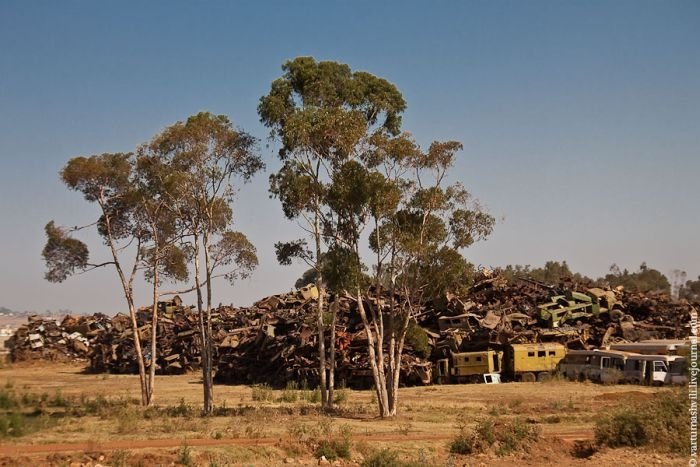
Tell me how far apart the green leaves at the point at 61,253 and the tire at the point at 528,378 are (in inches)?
848

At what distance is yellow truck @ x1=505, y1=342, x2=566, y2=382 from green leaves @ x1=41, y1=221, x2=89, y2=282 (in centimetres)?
2105

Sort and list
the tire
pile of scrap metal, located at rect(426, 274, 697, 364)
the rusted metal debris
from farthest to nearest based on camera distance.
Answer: pile of scrap metal, located at rect(426, 274, 697, 364)
the rusted metal debris
the tire

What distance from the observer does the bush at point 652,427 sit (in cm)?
1723

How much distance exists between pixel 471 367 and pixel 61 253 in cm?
2055

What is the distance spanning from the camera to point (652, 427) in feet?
57.3

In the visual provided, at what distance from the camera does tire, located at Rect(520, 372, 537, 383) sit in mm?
35094

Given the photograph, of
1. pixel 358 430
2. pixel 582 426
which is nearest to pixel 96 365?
pixel 358 430

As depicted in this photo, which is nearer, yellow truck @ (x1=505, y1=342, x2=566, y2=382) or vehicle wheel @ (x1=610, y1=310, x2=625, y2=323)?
yellow truck @ (x1=505, y1=342, x2=566, y2=382)

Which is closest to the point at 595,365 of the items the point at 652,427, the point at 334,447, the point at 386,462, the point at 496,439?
the point at 652,427

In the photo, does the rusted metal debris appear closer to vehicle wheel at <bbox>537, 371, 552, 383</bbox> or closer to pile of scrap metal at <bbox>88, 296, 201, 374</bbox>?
pile of scrap metal at <bbox>88, 296, 201, 374</bbox>

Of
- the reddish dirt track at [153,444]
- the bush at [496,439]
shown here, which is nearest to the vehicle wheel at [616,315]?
the reddish dirt track at [153,444]

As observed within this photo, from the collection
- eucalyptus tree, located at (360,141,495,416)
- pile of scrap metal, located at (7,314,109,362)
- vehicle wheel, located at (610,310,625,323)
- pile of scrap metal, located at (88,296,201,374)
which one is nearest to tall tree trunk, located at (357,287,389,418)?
eucalyptus tree, located at (360,141,495,416)

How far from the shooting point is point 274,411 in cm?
2588

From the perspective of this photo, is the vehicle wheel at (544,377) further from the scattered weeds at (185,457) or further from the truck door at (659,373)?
the scattered weeds at (185,457)
